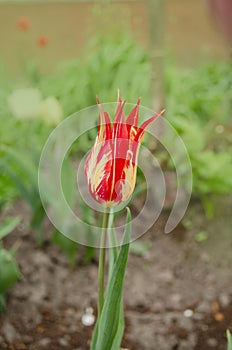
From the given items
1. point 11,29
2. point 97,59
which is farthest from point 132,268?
point 11,29

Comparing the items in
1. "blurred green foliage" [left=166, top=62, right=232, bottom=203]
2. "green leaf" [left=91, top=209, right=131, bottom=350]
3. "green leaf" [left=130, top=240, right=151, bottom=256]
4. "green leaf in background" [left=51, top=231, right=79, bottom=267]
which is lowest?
"green leaf" [left=91, top=209, right=131, bottom=350]

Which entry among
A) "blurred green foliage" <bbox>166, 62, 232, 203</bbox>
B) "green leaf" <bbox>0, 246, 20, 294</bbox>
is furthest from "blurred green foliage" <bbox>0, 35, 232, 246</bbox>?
"green leaf" <bbox>0, 246, 20, 294</bbox>

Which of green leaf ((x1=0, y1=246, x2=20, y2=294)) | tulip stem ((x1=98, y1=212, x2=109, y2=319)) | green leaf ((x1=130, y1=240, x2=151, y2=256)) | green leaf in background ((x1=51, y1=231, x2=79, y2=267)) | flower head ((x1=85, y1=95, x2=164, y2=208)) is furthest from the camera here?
green leaf ((x1=130, y1=240, x2=151, y2=256))

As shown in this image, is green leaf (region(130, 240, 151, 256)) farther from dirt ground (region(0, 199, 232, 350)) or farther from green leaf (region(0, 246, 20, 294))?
green leaf (region(0, 246, 20, 294))

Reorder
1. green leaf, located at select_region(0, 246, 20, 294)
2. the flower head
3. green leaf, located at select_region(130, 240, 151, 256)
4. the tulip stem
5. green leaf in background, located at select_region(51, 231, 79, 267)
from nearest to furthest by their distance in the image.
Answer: the flower head → the tulip stem → green leaf, located at select_region(0, 246, 20, 294) → green leaf in background, located at select_region(51, 231, 79, 267) → green leaf, located at select_region(130, 240, 151, 256)

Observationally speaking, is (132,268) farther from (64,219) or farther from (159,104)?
(159,104)

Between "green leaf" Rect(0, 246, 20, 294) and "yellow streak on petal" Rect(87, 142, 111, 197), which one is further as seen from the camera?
"green leaf" Rect(0, 246, 20, 294)

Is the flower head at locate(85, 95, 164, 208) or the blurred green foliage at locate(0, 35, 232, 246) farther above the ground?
the blurred green foliage at locate(0, 35, 232, 246)

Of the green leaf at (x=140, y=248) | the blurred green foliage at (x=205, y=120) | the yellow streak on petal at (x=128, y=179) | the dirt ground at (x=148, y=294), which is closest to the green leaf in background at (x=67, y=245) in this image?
the dirt ground at (x=148, y=294)
